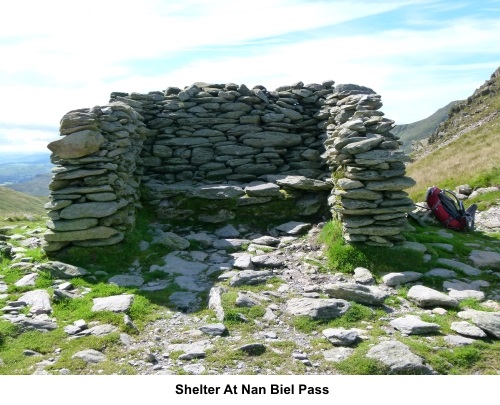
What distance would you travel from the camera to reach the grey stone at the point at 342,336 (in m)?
7.66

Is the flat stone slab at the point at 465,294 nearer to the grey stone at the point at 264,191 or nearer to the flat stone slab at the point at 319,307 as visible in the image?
the flat stone slab at the point at 319,307

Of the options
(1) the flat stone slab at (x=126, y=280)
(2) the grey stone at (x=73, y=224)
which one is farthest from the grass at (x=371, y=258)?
(2) the grey stone at (x=73, y=224)

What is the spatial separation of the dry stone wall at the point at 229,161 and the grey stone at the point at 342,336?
4.27 meters

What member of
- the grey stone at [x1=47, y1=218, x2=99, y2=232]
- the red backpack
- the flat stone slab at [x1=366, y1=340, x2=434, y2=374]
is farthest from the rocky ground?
the red backpack

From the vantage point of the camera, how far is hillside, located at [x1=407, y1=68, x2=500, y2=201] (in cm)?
2194

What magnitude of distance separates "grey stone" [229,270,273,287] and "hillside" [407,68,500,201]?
1159cm

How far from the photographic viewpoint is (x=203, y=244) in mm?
Answer: 13461

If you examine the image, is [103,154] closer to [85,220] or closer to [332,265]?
[85,220]

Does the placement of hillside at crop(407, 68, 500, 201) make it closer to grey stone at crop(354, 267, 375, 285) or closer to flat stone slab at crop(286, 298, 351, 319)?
grey stone at crop(354, 267, 375, 285)

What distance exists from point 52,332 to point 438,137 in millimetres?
80364

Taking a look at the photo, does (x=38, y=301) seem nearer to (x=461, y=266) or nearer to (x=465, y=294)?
(x=465, y=294)

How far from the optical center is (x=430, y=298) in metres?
9.22

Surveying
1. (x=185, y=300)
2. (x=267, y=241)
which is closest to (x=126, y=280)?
(x=185, y=300)
